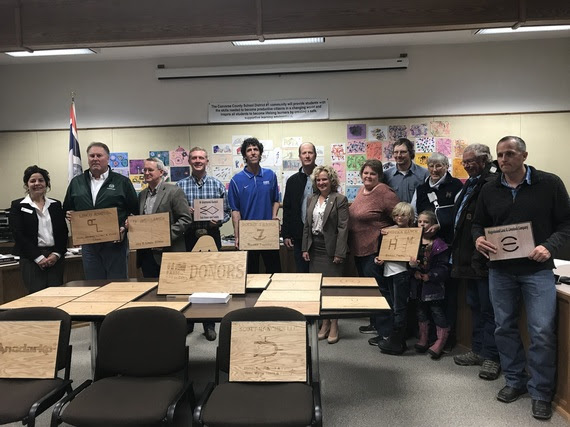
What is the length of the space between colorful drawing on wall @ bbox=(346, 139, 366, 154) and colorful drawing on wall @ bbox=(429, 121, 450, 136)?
0.82 m

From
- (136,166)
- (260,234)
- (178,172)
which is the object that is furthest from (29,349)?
(136,166)

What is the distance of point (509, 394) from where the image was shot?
2590 millimetres

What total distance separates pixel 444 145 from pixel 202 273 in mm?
3698

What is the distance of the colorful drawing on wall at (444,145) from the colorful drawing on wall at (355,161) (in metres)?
0.88

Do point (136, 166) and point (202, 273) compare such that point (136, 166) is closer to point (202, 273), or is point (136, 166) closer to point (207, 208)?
point (207, 208)

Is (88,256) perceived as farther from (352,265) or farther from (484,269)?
(484,269)

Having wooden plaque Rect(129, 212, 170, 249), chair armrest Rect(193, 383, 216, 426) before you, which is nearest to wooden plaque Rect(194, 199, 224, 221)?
wooden plaque Rect(129, 212, 170, 249)

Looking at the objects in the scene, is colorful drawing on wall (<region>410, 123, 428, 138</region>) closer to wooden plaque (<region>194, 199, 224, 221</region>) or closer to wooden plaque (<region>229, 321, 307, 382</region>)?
wooden plaque (<region>194, 199, 224, 221</region>)

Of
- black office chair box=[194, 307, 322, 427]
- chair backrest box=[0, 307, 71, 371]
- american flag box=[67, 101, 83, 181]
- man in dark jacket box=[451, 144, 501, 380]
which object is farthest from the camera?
american flag box=[67, 101, 83, 181]

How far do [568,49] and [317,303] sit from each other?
4740 millimetres

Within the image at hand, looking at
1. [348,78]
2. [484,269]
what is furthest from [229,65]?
[484,269]

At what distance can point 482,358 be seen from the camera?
3.13 m

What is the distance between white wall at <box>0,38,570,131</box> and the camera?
16.3ft

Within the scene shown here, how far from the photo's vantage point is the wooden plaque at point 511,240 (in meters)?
2.33
